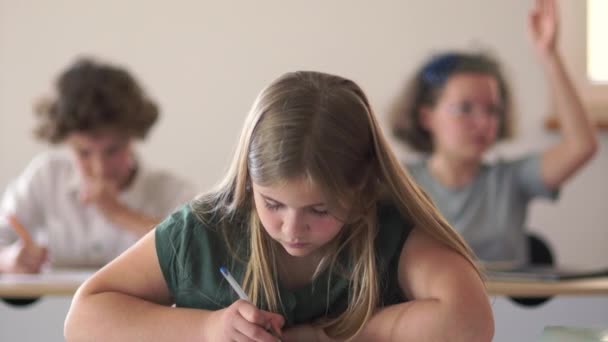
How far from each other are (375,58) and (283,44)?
1.05 ft

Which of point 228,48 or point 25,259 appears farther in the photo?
point 228,48

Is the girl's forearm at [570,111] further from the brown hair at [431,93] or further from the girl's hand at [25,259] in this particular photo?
the girl's hand at [25,259]

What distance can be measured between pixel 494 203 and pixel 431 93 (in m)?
0.35

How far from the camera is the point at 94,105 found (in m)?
2.17

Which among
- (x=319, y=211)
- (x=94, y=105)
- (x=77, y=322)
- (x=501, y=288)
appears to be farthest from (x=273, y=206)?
(x=94, y=105)

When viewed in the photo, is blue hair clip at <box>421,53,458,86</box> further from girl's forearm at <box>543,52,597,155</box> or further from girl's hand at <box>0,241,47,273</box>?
girl's hand at <box>0,241,47,273</box>

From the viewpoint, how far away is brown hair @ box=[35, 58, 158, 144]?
2160 mm

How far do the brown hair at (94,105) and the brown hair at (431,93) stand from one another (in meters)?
0.71

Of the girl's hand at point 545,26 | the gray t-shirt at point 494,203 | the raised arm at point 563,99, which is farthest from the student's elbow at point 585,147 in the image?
the girl's hand at point 545,26

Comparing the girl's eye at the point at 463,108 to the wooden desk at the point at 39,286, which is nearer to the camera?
the wooden desk at the point at 39,286

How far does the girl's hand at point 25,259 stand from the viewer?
1778mm

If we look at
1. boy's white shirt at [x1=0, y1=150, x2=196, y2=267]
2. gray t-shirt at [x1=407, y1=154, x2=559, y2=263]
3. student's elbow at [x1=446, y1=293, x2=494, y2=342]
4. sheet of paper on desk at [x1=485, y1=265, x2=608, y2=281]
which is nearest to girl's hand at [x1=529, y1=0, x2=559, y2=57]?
gray t-shirt at [x1=407, y1=154, x2=559, y2=263]

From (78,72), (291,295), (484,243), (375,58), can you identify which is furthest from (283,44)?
(291,295)

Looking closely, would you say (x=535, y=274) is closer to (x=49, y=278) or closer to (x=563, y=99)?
(x=563, y=99)
